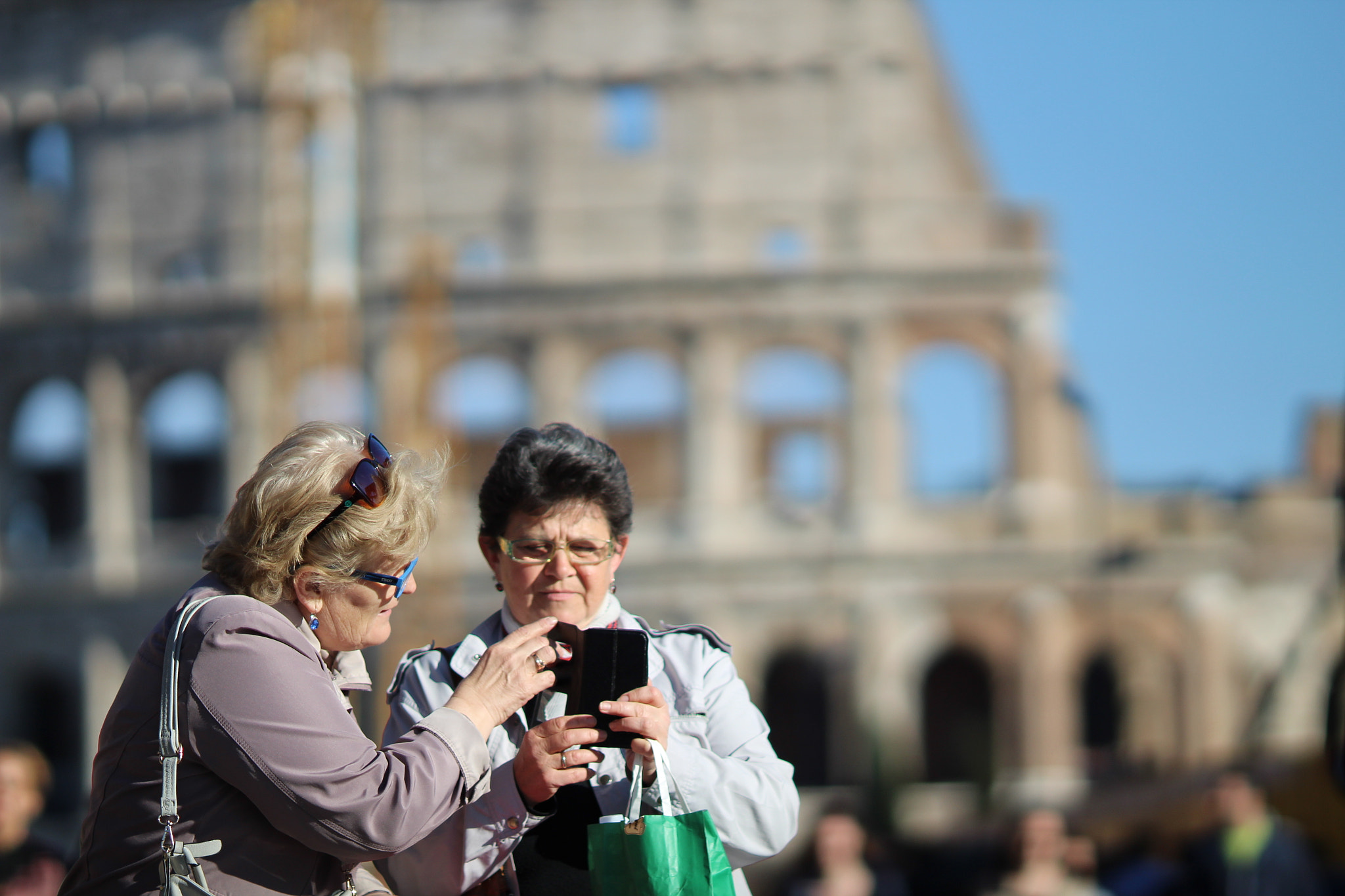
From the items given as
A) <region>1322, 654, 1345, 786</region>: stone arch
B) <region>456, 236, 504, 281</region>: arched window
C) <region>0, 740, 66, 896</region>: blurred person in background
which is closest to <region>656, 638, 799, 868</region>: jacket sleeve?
<region>0, 740, 66, 896</region>: blurred person in background

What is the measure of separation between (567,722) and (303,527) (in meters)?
0.48

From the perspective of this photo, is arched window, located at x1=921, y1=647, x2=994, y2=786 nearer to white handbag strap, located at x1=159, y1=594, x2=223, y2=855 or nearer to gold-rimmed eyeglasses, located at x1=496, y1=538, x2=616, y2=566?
gold-rimmed eyeglasses, located at x1=496, y1=538, x2=616, y2=566

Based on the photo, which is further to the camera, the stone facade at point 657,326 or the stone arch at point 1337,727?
the stone facade at point 657,326

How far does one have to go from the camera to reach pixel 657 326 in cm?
2603

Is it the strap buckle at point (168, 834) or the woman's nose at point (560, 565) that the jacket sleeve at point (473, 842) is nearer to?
the woman's nose at point (560, 565)

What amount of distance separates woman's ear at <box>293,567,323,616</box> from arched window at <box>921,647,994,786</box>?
23.0 m

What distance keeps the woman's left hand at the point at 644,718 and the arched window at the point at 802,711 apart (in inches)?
935

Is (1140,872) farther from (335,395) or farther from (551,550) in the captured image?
(335,395)

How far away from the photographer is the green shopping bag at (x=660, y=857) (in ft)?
7.92

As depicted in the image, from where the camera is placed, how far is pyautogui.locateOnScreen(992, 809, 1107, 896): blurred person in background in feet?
20.0

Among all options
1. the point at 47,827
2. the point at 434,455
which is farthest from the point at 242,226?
the point at 434,455

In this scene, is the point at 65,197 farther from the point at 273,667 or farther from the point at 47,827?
the point at 273,667

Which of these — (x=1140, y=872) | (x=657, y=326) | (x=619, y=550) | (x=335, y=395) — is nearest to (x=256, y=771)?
(x=619, y=550)

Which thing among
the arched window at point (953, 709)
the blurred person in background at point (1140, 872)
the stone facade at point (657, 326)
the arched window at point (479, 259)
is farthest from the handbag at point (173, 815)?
the arched window at point (479, 259)
